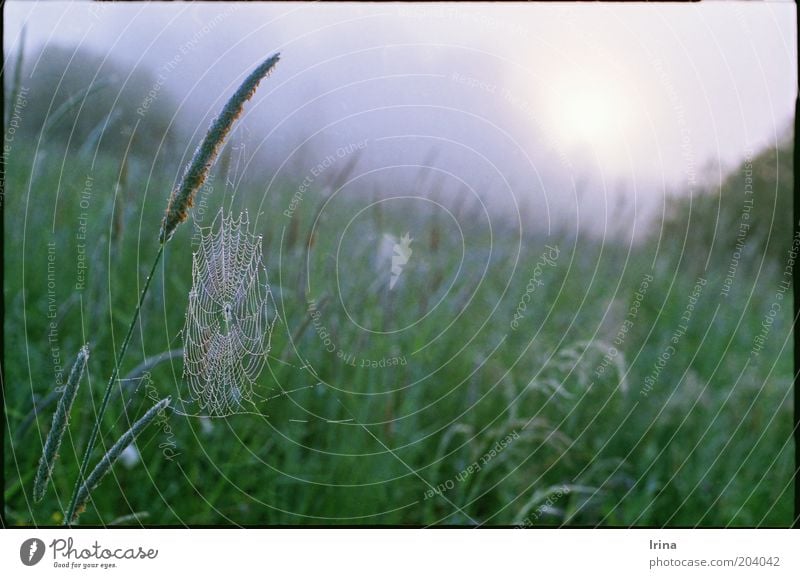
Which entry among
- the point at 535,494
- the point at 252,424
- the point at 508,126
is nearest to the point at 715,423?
the point at 535,494

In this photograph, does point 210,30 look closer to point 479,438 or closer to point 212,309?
point 212,309

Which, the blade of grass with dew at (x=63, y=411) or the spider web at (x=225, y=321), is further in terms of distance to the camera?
the spider web at (x=225, y=321)

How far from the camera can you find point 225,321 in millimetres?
927

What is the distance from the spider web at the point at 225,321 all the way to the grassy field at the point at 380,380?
0.11ft

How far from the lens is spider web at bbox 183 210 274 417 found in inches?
36.4

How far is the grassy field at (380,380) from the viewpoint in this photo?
0.98 meters

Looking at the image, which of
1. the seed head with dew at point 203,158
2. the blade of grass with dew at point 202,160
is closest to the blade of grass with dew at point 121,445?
the blade of grass with dew at point 202,160

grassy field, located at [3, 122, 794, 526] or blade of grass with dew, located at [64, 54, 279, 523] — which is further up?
blade of grass with dew, located at [64, 54, 279, 523]

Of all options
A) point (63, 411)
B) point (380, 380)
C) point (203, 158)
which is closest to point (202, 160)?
point (203, 158)

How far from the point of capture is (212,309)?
0.93 metres

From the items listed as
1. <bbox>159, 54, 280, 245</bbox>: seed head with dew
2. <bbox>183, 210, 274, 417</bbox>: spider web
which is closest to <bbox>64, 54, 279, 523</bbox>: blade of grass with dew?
<bbox>159, 54, 280, 245</bbox>: seed head with dew

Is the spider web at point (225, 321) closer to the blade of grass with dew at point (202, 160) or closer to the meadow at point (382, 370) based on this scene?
the meadow at point (382, 370)

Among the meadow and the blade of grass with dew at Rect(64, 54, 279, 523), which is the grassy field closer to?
the meadow

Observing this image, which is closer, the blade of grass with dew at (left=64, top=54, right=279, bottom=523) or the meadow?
the blade of grass with dew at (left=64, top=54, right=279, bottom=523)
